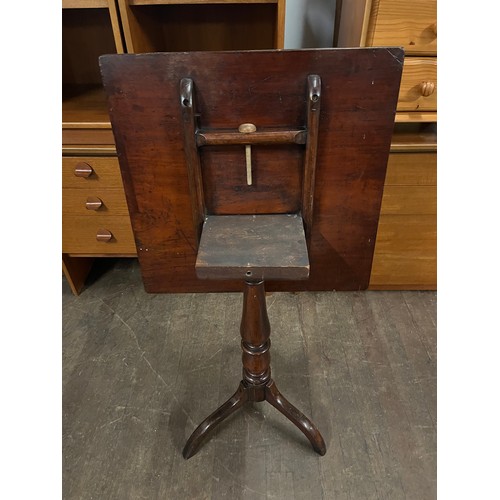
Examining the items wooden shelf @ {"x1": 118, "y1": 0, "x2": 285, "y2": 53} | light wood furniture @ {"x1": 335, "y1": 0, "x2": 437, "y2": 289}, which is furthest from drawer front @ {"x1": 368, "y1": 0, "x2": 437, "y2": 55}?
wooden shelf @ {"x1": 118, "y1": 0, "x2": 285, "y2": 53}

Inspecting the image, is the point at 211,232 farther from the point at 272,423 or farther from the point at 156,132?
the point at 272,423

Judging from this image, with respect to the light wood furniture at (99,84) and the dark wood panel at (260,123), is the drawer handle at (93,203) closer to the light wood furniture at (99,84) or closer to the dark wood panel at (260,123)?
the light wood furniture at (99,84)

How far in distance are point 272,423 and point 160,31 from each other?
1493 millimetres

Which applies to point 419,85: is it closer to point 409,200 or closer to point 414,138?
point 414,138

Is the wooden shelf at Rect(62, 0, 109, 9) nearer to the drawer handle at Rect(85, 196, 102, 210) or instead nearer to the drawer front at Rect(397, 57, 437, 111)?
the drawer handle at Rect(85, 196, 102, 210)

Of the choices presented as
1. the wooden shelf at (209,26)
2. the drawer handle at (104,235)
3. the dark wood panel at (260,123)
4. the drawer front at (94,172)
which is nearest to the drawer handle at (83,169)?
the drawer front at (94,172)

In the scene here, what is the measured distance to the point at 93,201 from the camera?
1607 millimetres

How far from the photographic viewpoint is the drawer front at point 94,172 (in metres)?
1.51

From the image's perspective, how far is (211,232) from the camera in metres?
0.96

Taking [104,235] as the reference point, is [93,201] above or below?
above

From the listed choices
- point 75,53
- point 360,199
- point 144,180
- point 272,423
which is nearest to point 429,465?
point 272,423

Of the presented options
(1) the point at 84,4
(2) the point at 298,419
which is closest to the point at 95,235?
(1) the point at 84,4

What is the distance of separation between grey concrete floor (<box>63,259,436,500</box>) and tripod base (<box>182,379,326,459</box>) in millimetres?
52

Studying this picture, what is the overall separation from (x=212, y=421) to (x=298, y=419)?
27cm
